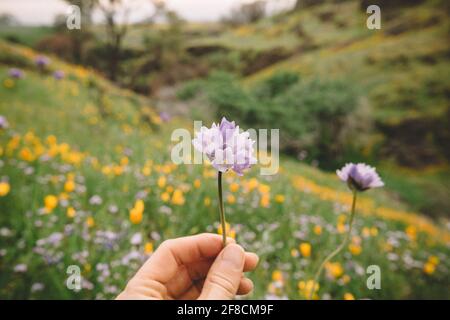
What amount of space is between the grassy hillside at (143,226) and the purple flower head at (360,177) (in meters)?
0.74

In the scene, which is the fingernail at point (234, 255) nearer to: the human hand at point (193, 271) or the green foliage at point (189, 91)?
the human hand at point (193, 271)

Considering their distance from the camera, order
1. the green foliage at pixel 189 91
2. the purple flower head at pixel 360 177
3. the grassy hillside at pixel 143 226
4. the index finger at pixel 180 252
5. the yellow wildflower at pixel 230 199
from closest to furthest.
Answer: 1. the index finger at pixel 180 252
2. the purple flower head at pixel 360 177
3. the grassy hillside at pixel 143 226
4. the yellow wildflower at pixel 230 199
5. the green foliage at pixel 189 91

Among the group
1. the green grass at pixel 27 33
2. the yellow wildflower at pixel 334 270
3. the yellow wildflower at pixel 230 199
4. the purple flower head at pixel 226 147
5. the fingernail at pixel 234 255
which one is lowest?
the yellow wildflower at pixel 334 270

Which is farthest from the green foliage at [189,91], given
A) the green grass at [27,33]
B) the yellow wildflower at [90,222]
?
the green grass at [27,33]

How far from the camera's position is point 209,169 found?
12.3ft

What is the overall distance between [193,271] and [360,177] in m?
0.81

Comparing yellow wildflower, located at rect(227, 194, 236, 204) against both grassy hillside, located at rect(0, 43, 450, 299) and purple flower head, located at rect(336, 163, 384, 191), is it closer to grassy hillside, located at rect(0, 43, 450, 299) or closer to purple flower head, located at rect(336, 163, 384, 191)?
grassy hillside, located at rect(0, 43, 450, 299)

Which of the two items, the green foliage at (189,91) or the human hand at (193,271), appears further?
the green foliage at (189,91)

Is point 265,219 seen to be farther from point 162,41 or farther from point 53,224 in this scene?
point 162,41

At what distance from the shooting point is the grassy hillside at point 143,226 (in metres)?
2.07

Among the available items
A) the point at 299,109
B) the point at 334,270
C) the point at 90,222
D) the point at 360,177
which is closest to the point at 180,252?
the point at 360,177
